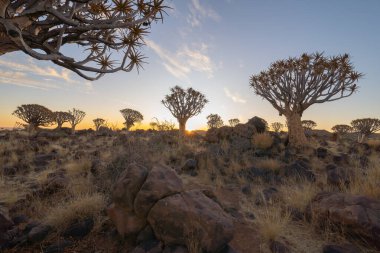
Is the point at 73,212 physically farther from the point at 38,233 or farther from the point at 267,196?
the point at 267,196

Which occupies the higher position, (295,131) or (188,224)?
(295,131)

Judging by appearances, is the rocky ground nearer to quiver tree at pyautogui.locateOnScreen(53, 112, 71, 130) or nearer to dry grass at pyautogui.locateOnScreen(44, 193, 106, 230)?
dry grass at pyautogui.locateOnScreen(44, 193, 106, 230)

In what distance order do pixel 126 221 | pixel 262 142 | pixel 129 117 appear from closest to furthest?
1. pixel 126 221
2. pixel 262 142
3. pixel 129 117

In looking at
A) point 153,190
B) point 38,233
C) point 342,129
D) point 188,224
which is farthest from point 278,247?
point 342,129

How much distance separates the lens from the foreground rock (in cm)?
292

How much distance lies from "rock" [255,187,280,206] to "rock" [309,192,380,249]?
1.16 meters

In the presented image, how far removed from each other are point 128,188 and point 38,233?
141cm

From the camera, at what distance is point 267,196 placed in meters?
5.23

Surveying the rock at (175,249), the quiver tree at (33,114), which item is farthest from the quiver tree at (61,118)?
the rock at (175,249)

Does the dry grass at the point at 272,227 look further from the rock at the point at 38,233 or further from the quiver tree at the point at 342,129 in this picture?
the quiver tree at the point at 342,129

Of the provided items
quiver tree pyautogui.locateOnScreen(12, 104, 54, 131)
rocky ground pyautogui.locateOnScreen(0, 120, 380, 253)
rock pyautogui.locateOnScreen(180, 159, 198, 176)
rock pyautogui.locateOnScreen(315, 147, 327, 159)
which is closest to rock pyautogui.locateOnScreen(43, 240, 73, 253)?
rocky ground pyautogui.locateOnScreen(0, 120, 380, 253)

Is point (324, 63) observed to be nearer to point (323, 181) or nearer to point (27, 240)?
point (323, 181)

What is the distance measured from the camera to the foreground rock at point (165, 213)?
2.92 m

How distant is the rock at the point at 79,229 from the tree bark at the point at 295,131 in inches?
458
